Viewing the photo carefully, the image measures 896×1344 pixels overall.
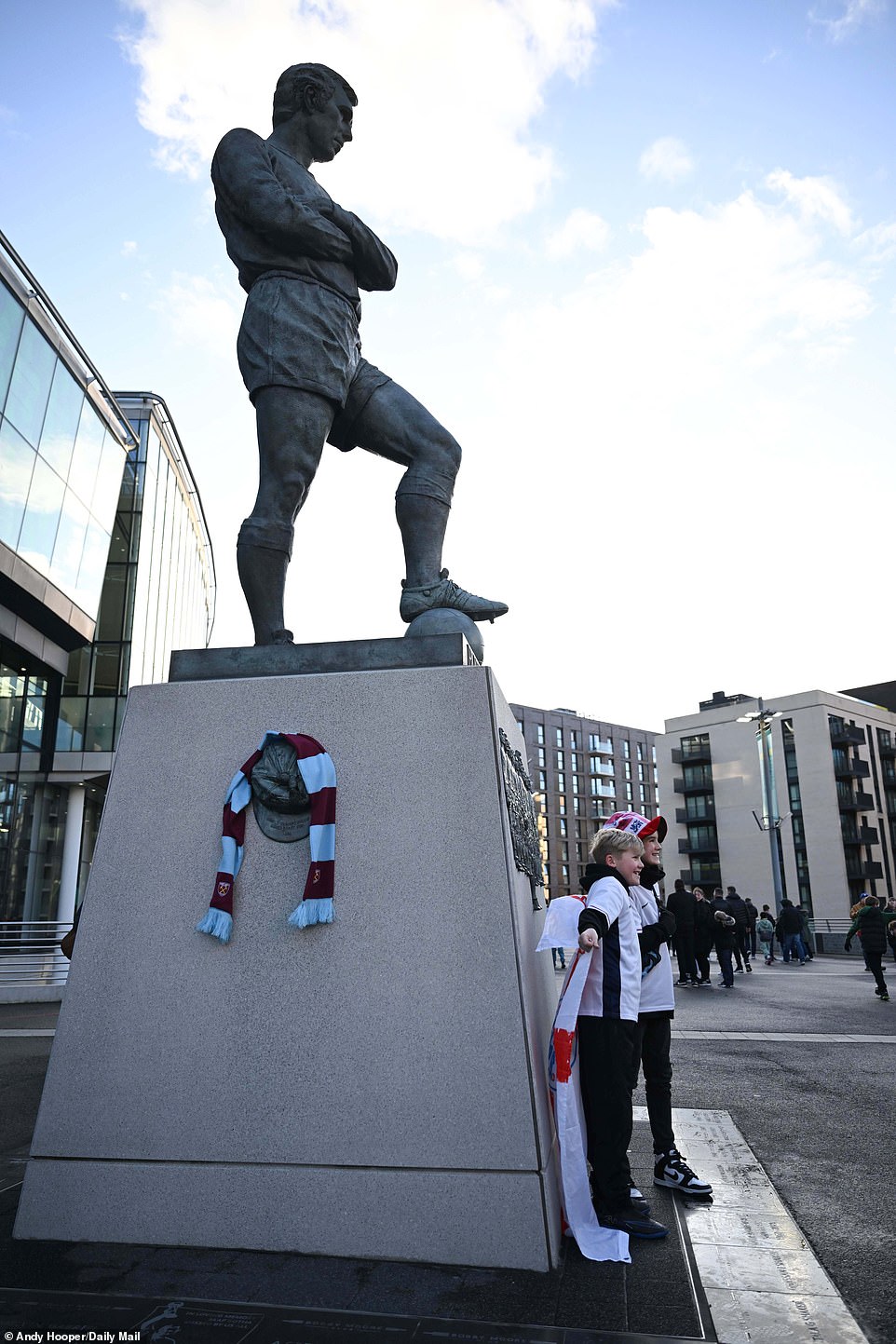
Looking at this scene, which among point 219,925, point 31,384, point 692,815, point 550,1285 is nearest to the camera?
point 550,1285

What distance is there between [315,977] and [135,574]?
28.4 meters

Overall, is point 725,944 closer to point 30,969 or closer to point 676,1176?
point 676,1176

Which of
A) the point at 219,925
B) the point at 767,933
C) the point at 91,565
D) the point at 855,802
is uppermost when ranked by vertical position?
the point at 91,565

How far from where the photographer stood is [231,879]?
343 centimetres

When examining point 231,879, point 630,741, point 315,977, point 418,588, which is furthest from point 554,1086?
point 630,741

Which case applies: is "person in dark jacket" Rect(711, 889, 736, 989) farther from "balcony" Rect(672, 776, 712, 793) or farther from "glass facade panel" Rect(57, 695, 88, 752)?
"balcony" Rect(672, 776, 712, 793)

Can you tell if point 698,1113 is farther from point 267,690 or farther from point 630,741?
point 630,741

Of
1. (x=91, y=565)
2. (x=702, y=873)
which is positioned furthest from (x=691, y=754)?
(x=91, y=565)

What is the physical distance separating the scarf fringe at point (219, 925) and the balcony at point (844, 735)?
59798 millimetres

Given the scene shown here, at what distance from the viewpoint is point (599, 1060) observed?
331 centimetres

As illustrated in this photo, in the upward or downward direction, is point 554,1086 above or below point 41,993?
above

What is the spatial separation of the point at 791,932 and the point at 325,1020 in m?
20.8

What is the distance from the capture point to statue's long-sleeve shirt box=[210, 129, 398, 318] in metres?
4.25

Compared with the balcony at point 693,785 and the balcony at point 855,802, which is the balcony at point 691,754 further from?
the balcony at point 855,802
